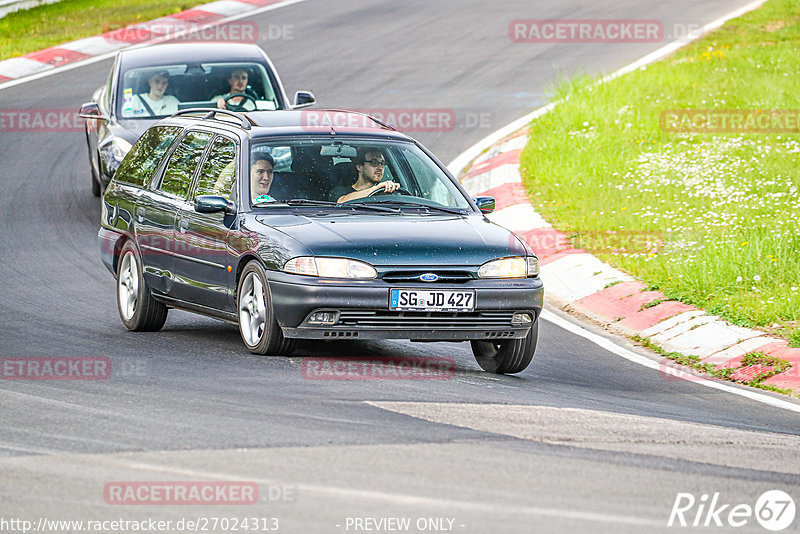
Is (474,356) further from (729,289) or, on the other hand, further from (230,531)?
(230,531)

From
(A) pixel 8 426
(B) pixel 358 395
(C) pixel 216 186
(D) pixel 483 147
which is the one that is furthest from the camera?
(D) pixel 483 147

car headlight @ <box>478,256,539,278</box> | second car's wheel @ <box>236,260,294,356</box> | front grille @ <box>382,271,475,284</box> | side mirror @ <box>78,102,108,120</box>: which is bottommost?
side mirror @ <box>78,102,108,120</box>

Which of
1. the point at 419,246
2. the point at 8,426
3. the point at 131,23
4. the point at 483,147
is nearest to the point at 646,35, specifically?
the point at 483,147

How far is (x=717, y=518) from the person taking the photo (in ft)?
19.7

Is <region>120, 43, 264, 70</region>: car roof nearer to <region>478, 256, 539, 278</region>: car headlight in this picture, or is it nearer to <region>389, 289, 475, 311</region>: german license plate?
<region>478, 256, 539, 278</region>: car headlight

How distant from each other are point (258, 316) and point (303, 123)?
1.75 metres

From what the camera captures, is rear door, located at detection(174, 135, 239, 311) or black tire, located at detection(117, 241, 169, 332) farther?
black tire, located at detection(117, 241, 169, 332)

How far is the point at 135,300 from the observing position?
10.8 metres

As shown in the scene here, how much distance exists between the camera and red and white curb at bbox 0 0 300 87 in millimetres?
24109

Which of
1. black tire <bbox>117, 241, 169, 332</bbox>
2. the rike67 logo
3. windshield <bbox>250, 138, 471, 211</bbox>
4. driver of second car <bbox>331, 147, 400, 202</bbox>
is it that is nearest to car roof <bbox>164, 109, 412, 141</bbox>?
windshield <bbox>250, 138, 471, 211</bbox>

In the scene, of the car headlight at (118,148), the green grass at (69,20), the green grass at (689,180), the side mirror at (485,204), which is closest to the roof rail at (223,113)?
the side mirror at (485,204)

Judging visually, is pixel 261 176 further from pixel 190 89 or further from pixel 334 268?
pixel 190 89

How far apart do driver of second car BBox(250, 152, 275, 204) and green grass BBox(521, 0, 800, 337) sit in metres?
3.87

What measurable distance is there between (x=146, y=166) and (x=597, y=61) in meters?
14.0
